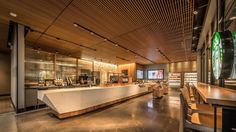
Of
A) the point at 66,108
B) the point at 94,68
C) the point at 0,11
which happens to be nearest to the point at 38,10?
the point at 0,11

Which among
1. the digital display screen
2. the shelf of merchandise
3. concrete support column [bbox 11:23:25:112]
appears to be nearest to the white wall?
concrete support column [bbox 11:23:25:112]

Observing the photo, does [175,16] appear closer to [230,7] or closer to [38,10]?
[230,7]

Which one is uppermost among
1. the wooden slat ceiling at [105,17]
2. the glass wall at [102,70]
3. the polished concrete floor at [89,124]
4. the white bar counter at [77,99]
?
the wooden slat ceiling at [105,17]

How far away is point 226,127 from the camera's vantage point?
39.0 inches

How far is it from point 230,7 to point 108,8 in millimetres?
2677

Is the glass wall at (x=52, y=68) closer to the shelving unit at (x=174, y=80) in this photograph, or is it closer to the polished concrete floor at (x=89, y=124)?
the polished concrete floor at (x=89, y=124)

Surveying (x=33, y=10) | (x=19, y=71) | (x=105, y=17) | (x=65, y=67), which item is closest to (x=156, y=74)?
(x=65, y=67)

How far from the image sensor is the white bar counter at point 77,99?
3664 millimetres

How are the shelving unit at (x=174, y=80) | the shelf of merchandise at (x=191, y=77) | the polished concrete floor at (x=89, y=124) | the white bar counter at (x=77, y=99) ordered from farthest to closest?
1. the shelving unit at (x=174, y=80)
2. the shelf of merchandise at (x=191, y=77)
3. the white bar counter at (x=77, y=99)
4. the polished concrete floor at (x=89, y=124)

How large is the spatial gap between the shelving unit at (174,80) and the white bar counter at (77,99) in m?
10.1

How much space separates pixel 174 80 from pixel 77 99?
509 inches

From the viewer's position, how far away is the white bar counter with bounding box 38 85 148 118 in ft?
12.0

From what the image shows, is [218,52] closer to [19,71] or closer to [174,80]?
[19,71]

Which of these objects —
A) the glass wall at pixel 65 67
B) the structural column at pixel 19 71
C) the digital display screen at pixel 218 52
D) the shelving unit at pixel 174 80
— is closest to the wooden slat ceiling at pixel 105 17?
the structural column at pixel 19 71
